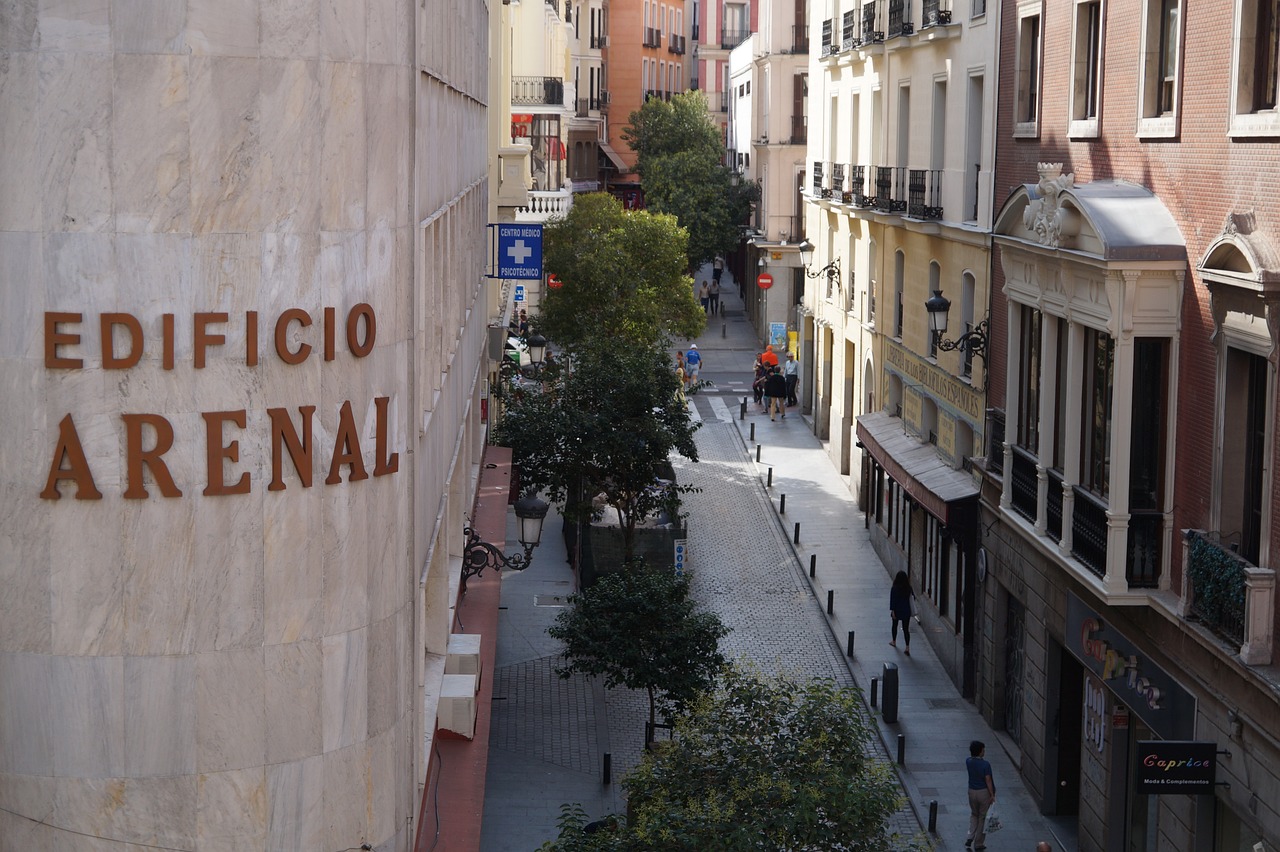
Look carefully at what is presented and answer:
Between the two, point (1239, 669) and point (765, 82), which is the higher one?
point (765, 82)

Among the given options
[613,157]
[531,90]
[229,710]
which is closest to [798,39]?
[531,90]

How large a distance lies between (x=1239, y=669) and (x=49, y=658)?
1075 cm

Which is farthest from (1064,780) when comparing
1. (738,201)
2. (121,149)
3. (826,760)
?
(738,201)

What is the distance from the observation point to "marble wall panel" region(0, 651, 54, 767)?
10812 mm

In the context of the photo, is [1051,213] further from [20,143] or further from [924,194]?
[20,143]

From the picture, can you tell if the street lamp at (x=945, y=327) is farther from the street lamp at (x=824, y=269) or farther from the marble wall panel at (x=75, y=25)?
the marble wall panel at (x=75, y=25)

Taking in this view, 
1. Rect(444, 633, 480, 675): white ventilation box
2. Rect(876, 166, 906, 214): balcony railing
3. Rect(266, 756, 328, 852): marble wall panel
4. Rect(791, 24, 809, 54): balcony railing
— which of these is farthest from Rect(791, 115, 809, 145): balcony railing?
Rect(266, 756, 328, 852): marble wall panel

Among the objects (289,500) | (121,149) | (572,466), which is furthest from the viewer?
(572,466)

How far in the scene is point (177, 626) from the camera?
10922 mm

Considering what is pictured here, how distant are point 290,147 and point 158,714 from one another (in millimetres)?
3735

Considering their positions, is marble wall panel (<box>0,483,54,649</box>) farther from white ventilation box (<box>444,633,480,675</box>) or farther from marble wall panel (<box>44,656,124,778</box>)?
white ventilation box (<box>444,633,480,675</box>)

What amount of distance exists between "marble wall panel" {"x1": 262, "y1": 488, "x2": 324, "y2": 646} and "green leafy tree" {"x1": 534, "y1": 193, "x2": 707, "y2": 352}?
31.9 metres

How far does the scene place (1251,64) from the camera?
55.1ft

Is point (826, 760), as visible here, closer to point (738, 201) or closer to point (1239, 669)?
point (1239, 669)
